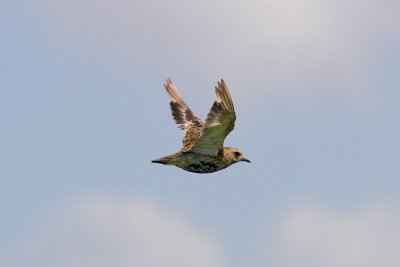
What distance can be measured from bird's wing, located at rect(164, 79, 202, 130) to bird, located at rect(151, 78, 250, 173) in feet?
5.47

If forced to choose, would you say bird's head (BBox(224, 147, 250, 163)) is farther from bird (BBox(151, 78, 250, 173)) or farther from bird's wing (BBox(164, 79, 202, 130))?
bird's wing (BBox(164, 79, 202, 130))

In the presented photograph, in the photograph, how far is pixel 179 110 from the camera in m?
39.6

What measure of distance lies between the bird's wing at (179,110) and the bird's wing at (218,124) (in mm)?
6303

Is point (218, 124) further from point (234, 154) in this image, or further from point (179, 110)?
point (179, 110)

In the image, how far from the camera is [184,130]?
123 feet

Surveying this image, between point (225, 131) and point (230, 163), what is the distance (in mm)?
3124

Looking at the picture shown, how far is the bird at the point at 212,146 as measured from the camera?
29.1 m

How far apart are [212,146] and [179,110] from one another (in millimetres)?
8235

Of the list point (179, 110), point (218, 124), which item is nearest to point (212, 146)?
point (218, 124)

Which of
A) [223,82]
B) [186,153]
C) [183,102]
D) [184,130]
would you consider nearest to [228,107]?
[223,82]

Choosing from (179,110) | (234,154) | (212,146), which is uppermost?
(179,110)

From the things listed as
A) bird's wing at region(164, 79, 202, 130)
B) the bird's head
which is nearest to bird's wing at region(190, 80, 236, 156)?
the bird's head

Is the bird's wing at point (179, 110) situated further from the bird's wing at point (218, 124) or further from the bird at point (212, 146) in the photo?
the bird's wing at point (218, 124)

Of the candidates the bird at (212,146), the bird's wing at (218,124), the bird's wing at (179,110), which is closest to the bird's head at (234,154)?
the bird at (212,146)
